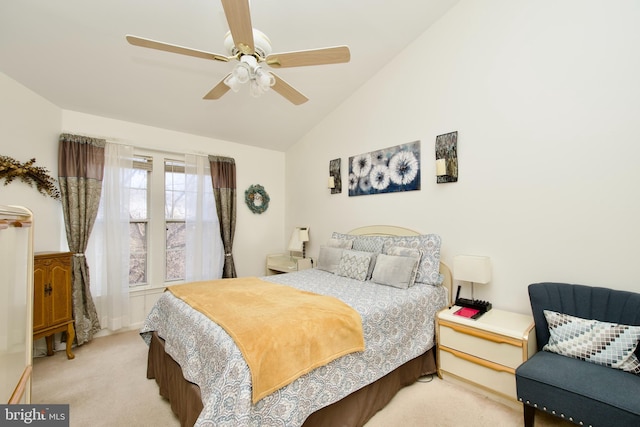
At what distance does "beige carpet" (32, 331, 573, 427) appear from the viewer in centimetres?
190

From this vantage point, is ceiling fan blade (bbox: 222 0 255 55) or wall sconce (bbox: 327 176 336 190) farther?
wall sconce (bbox: 327 176 336 190)

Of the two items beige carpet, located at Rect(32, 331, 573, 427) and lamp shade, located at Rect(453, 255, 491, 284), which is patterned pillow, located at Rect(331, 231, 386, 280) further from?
beige carpet, located at Rect(32, 331, 573, 427)

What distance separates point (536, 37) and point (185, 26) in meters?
2.93

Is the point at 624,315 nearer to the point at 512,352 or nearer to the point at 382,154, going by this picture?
the point at 512,352

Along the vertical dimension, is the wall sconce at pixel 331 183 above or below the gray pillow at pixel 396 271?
above

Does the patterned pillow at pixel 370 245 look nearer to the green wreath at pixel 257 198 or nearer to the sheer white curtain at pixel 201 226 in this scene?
the green wreath at pixel 257 198

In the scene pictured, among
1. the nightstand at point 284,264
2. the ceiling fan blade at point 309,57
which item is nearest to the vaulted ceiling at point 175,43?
the ceiling fan blade at point 309,57

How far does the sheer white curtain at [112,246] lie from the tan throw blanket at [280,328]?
5.61ft

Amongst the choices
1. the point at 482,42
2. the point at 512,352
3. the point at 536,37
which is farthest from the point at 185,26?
the point at 512,352

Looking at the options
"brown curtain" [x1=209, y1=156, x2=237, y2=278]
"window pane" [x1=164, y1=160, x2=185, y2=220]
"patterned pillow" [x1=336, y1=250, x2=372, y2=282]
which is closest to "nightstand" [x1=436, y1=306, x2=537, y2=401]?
"patterned pillow" [x1=336, y1=250, x2=372, y2=282]

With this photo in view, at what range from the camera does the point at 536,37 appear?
2.31 m

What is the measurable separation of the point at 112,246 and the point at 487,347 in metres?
3.98

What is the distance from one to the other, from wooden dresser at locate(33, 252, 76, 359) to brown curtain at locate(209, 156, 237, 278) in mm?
1747

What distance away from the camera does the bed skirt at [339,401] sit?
162cm
